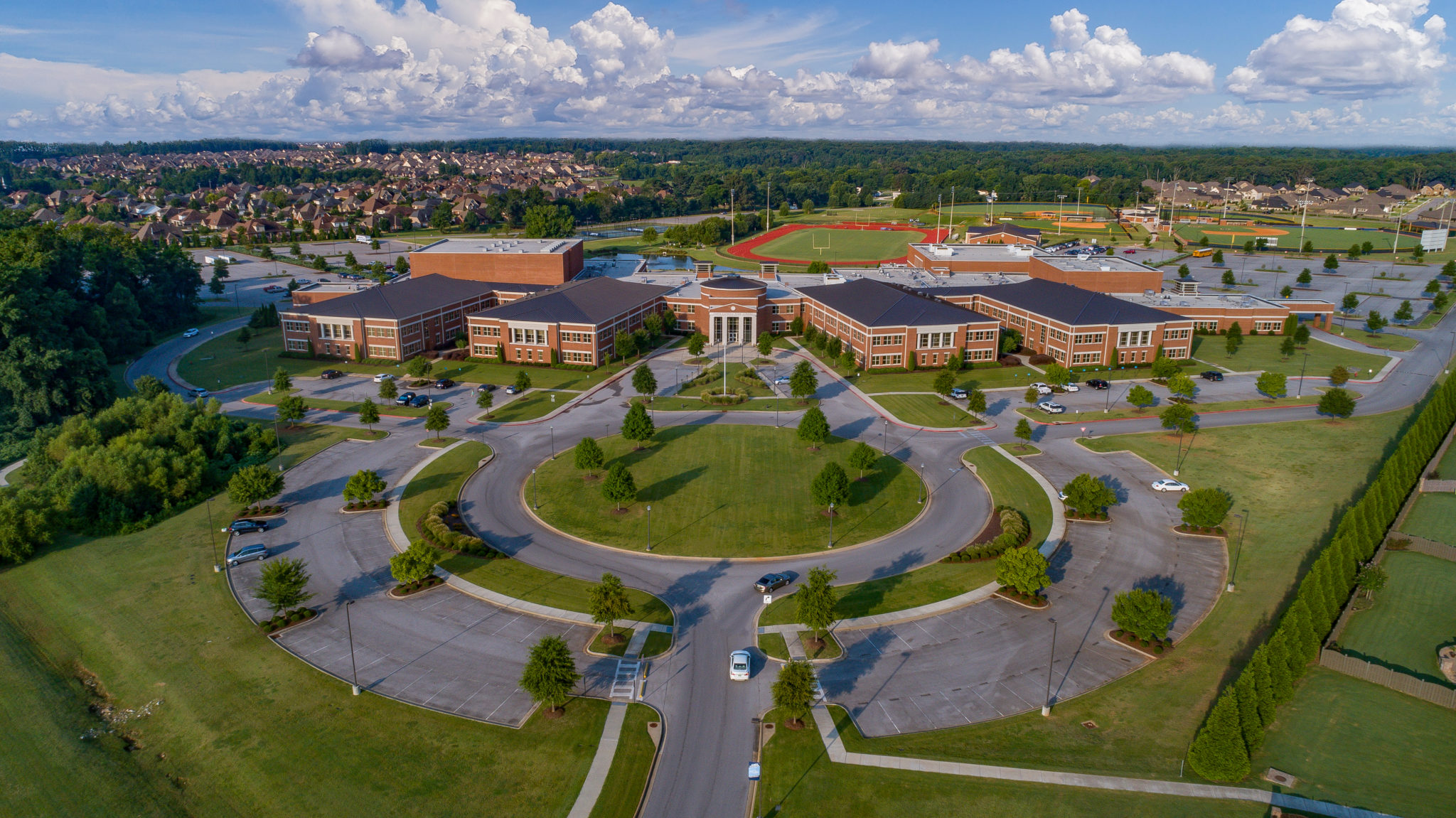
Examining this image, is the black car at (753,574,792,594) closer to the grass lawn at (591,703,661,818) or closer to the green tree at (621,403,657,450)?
the grass lawn at (591,703,661,818)

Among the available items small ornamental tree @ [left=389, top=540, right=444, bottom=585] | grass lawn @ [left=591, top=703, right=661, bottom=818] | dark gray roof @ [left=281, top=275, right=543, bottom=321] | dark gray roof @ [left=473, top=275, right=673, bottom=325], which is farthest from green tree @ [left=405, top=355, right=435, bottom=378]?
grass lawn @ [left=591, top=703, right=661, bottom=818]

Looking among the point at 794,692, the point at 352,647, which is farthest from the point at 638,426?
the point at 794,692

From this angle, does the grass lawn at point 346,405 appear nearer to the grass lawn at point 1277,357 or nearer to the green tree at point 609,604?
the green tree at point 609,604

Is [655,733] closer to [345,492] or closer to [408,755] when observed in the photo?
[408,755]

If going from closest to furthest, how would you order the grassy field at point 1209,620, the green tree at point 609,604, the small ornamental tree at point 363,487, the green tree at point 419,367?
the grassy field at point 1209,620 → the green tree at point 609,604 → the small ornamental tree at point 363,487 → the green tree at point 419,367

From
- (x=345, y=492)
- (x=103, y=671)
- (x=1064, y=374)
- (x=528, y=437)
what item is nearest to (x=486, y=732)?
(x=103, y=671)

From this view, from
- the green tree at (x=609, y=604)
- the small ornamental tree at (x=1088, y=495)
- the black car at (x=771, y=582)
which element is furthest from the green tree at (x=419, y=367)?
the small ornamental tree at (x=1088, y=495)

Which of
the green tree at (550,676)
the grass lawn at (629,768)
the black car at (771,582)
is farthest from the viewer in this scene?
the black car at (771,582)
